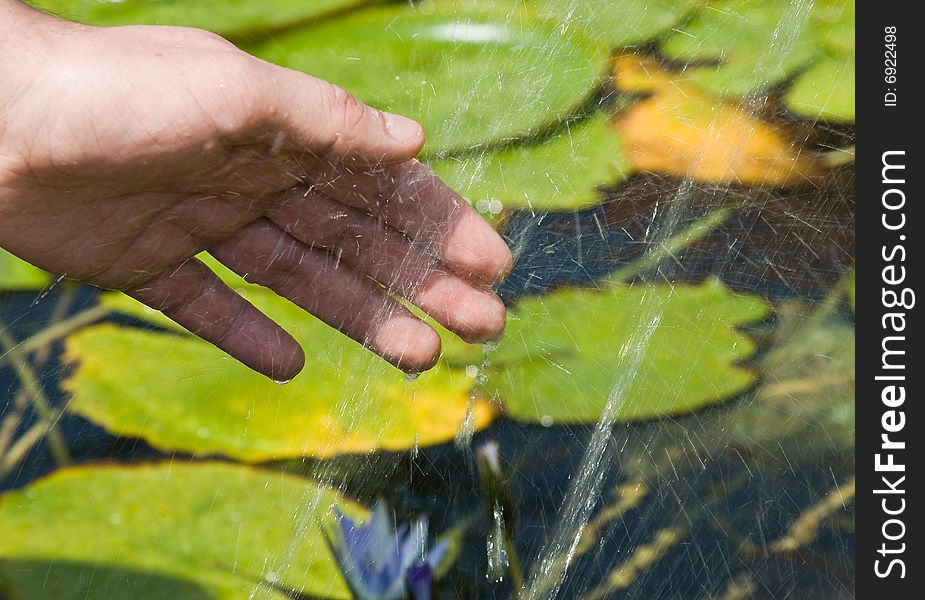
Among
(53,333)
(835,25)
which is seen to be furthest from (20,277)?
(835,25)

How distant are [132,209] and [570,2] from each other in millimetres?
695

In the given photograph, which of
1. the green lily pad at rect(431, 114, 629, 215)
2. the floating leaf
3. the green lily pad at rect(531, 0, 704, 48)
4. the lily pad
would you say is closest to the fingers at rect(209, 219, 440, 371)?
the lily pad

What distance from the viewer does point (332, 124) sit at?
31.5 inches

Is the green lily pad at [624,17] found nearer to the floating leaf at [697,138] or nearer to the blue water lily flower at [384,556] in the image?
the floating leaf at [697,138]

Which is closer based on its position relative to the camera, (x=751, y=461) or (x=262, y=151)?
(x=262, y=151)

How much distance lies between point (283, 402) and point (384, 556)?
0.74ft

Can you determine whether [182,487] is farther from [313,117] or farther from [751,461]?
[751,461]

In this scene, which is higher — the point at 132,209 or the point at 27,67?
the point at 27,67

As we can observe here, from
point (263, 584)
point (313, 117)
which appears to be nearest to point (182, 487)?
point (263, 584)

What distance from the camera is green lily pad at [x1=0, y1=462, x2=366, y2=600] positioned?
3.14ft

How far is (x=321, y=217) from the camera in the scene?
0.91 meters

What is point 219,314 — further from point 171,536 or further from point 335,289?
point 171,536

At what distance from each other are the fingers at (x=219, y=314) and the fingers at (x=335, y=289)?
31mm

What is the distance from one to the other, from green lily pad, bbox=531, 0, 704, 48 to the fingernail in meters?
0.50
